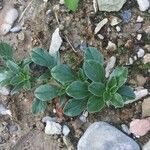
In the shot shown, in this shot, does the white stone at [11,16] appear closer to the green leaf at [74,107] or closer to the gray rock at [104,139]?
A: the green leaf at [74,107]

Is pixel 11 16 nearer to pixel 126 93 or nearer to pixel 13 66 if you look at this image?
pixel 13 66

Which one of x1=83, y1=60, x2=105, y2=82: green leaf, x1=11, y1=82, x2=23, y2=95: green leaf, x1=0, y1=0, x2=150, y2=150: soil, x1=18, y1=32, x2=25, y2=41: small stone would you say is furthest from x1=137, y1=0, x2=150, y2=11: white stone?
x1=11, y1=82, x2=23, y2=95: green leaf

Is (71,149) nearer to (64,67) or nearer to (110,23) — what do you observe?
(64,67)

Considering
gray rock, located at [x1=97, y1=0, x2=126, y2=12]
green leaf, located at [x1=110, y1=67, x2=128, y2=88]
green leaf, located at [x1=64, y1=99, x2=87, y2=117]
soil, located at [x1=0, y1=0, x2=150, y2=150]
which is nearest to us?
green leaf, located at [x1=110, y1=67, x2=128, y2=88]

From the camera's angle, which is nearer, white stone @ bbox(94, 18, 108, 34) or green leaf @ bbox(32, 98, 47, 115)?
green leaf @ bbox(32, 98, 47, 115)

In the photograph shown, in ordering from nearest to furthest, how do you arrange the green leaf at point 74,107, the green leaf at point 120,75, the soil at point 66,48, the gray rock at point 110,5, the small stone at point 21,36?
the green leaf at point 120,75, the green leaf at point 74,107, the soil at point 66,48, the gray rock at point 110,5, the small stone at point 21,36

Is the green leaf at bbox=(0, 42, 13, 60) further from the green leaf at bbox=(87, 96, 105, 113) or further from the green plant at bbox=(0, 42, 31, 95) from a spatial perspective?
the green leaf at bbox=(87, 96, 105, 113)

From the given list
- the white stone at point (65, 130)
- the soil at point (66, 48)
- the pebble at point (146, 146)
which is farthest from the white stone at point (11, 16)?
the pebble at point (146, 146)
